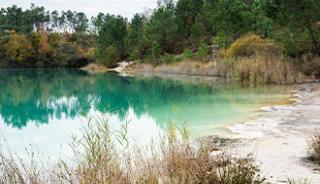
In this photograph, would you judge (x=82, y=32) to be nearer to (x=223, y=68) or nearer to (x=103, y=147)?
(x=223, y=68)

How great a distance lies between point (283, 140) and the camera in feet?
29.4

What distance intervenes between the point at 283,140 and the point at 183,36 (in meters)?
45.5

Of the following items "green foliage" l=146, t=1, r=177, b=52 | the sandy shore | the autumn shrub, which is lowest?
the sandy shore

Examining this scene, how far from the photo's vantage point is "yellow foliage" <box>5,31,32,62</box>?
68562mm

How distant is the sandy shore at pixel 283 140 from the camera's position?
250 inches

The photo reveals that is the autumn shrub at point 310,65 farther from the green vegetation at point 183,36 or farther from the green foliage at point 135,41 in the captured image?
the green foliage at point 135,41

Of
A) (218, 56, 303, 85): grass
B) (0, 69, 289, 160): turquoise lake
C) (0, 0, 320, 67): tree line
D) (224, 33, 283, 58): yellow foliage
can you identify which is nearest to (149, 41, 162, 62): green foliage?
(0, 0, 320, 67): tree line

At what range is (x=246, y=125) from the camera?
37.3ft

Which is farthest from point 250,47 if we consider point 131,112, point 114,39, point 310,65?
point 114,39

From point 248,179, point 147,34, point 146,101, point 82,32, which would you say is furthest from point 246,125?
point 82,32

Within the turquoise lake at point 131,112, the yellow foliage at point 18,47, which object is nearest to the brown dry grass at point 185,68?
the turquoise lake at point 131,112

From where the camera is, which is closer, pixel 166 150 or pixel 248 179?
pixel 248 179

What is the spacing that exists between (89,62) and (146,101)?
51.4m

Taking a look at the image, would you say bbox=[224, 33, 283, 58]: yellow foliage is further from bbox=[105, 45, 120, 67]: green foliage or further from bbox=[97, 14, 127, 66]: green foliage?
bbox=[97, 14, 127, 66]: green foliage
